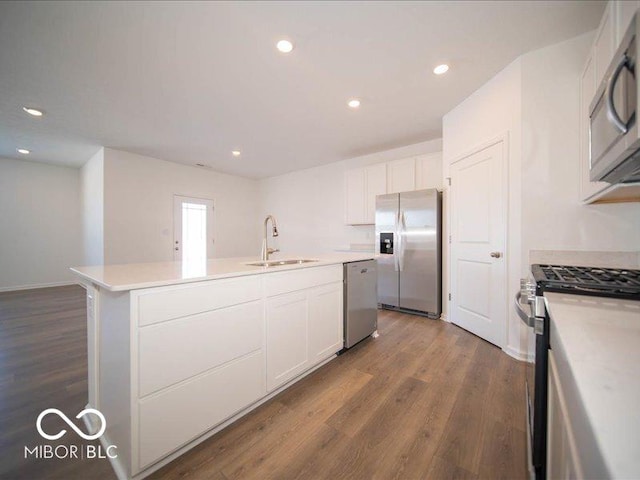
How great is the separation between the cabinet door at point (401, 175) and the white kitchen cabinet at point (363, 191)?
89 mm

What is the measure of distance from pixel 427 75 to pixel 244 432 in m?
3.17

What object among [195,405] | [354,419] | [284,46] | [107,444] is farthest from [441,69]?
[107,444]

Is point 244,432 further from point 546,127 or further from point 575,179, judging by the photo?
point 546,127

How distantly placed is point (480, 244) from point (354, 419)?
2129mm

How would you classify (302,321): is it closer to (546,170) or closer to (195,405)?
(195,405)

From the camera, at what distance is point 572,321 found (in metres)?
0.71

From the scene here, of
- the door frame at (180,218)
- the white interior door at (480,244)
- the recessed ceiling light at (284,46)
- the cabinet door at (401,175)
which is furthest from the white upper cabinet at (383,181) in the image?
the door frame at (180,218)

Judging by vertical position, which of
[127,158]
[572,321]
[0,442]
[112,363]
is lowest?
[0,442]

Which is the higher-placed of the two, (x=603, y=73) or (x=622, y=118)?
(x=603, y=73)

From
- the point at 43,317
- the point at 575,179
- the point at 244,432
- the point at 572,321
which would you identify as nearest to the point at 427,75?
the point at 575,179

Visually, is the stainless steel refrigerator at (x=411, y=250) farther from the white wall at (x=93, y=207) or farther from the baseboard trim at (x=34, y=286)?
the baseboard trim at (x=34, y=286)

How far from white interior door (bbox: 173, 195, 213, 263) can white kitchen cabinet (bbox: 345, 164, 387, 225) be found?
3.14m

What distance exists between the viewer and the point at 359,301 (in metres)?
2.50

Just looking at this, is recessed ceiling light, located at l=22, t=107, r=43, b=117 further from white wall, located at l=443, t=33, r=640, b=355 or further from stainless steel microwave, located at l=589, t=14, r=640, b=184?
white wall, located at l=443, t=33, r=640, b=355
